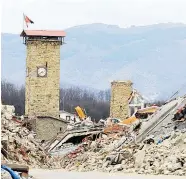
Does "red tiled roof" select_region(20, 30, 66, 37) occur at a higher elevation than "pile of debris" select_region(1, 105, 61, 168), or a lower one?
higher

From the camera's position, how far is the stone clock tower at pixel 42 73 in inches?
2014

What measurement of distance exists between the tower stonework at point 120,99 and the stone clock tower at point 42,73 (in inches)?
141

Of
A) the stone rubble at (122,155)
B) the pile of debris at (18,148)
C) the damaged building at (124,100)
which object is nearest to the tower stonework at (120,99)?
the damaged building at (124,100)

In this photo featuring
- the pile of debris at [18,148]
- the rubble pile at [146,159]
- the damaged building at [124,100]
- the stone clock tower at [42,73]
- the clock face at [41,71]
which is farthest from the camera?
Result: the clock face at [41,71]

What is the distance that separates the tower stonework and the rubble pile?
24882 mm

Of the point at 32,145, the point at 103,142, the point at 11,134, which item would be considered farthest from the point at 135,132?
the point at 11,134

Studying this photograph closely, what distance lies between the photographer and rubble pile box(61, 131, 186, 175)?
67.6ft

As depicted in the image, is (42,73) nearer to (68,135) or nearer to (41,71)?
(41,71)

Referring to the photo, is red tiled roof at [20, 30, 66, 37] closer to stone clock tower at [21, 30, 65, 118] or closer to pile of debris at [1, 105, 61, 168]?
stone clock tower at [21, 30, 65, 118]

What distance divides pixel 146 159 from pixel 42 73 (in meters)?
30.1

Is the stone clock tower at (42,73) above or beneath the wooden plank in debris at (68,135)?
above

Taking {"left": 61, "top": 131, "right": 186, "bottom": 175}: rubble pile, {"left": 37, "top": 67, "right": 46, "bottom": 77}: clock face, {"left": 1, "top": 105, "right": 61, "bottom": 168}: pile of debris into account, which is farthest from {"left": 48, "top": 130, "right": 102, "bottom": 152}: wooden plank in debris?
{"left": 37, "top": 67, "right": 46, "bottom": 77}: clock face

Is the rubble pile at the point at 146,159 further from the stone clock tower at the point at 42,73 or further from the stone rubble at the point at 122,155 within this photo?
the stone clock tower at the point at 42,73

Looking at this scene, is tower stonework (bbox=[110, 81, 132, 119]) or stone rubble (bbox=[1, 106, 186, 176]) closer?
stone rubble (bbox=[1, 106, 186, 176])
